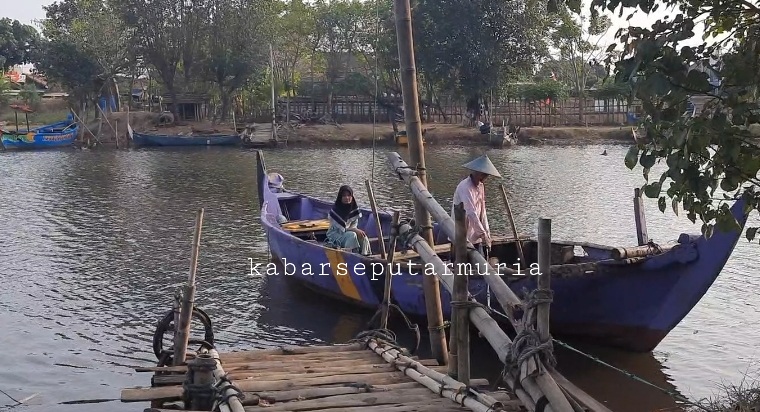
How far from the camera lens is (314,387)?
566cm

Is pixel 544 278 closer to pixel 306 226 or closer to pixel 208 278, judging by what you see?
pixel 306 226

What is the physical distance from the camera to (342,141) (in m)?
38.7

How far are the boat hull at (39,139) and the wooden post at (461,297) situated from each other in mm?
34983

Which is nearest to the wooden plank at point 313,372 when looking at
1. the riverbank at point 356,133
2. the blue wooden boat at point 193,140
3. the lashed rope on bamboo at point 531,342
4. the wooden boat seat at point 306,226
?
the lashed rope on bamboo at point 531,342

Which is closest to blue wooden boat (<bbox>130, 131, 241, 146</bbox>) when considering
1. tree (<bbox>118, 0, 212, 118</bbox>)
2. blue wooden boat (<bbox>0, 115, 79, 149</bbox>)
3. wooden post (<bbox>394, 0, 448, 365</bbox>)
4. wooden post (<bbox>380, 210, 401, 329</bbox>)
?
blue wooden boat (<bbox>0, 115, 79, 149</bbox>)

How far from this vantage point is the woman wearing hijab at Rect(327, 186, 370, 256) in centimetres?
1035

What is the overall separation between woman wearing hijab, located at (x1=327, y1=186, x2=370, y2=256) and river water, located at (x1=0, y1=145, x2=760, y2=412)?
2.32 ft

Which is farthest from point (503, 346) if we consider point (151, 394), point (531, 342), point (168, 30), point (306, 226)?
point (168, 30)

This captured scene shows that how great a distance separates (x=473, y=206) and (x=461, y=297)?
306 centimetres

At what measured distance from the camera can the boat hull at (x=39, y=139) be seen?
36.1m

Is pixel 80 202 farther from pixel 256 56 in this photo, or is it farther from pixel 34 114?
pixel 34 114

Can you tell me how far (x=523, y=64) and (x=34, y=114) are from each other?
27.0 metres

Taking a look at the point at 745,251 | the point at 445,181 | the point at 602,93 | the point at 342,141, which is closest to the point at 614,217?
the point at 745,251

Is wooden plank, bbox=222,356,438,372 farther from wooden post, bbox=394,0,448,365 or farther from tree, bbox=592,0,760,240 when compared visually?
tree, bbox=592,0,760,240
